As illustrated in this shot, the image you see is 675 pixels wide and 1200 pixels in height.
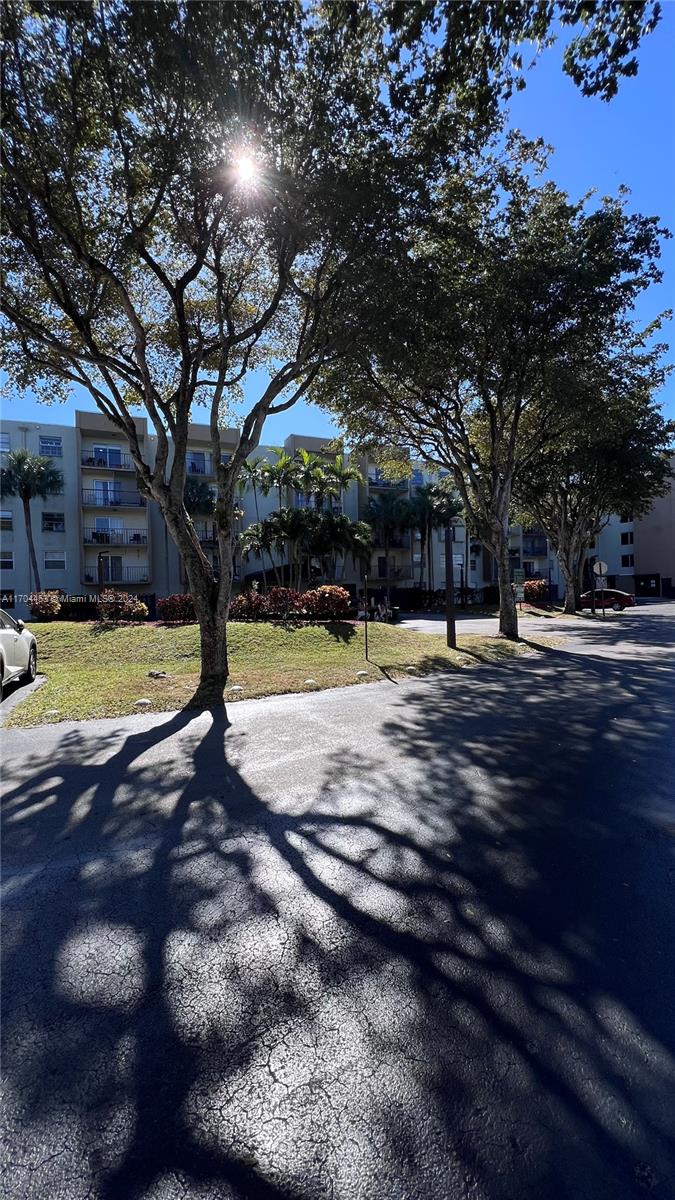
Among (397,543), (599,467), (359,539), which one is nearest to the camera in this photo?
(599,467)

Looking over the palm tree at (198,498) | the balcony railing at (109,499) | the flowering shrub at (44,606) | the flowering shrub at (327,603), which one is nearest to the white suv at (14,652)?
the flowering shrub at (327,603)

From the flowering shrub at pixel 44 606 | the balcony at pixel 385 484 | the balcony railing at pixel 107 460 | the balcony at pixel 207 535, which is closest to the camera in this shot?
the flowering shrub at pixel 44 606

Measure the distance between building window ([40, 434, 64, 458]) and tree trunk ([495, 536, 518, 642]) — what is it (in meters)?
30.5

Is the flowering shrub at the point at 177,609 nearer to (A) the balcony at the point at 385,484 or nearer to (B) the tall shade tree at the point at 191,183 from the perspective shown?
(B) the tall shade tree at the point at 191,183

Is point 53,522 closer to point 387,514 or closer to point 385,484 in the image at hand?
point 387,514

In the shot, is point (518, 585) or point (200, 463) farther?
point (200, 463)

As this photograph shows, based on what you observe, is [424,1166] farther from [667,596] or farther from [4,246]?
[667,596]

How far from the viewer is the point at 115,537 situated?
3772 cm

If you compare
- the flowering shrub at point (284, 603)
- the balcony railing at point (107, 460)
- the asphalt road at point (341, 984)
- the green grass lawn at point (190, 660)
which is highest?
the balcony railing at point (107, 460)

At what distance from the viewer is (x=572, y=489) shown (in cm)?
3225

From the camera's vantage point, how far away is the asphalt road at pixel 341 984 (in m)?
1.83

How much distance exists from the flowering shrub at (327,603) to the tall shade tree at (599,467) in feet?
30.5

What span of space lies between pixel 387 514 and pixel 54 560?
24203 mm

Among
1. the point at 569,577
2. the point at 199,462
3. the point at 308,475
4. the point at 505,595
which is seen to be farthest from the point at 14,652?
the point at 199,462
